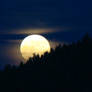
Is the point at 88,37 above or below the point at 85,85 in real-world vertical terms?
above

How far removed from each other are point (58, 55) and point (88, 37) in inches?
118

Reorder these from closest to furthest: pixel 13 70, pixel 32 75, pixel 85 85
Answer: pixel 85 85 → pixel 32 75 → pixel 13 70

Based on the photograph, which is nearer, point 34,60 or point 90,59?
point 90,59

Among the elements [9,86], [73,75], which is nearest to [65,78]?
[73,75]

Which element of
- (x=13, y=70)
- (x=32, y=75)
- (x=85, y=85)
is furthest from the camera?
(x=13, y=70)

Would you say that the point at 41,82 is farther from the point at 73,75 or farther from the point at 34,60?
the point at 34,60

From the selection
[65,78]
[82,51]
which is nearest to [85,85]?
[65,78]

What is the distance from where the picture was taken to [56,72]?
4900 cm

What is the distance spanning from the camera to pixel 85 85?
4619cm

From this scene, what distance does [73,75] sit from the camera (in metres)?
48.1

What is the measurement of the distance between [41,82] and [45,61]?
199 inches

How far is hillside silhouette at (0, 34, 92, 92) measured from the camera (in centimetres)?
4700

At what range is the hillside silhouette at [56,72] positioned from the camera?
47.0 metres

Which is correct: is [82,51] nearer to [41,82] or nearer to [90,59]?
[90,59]
